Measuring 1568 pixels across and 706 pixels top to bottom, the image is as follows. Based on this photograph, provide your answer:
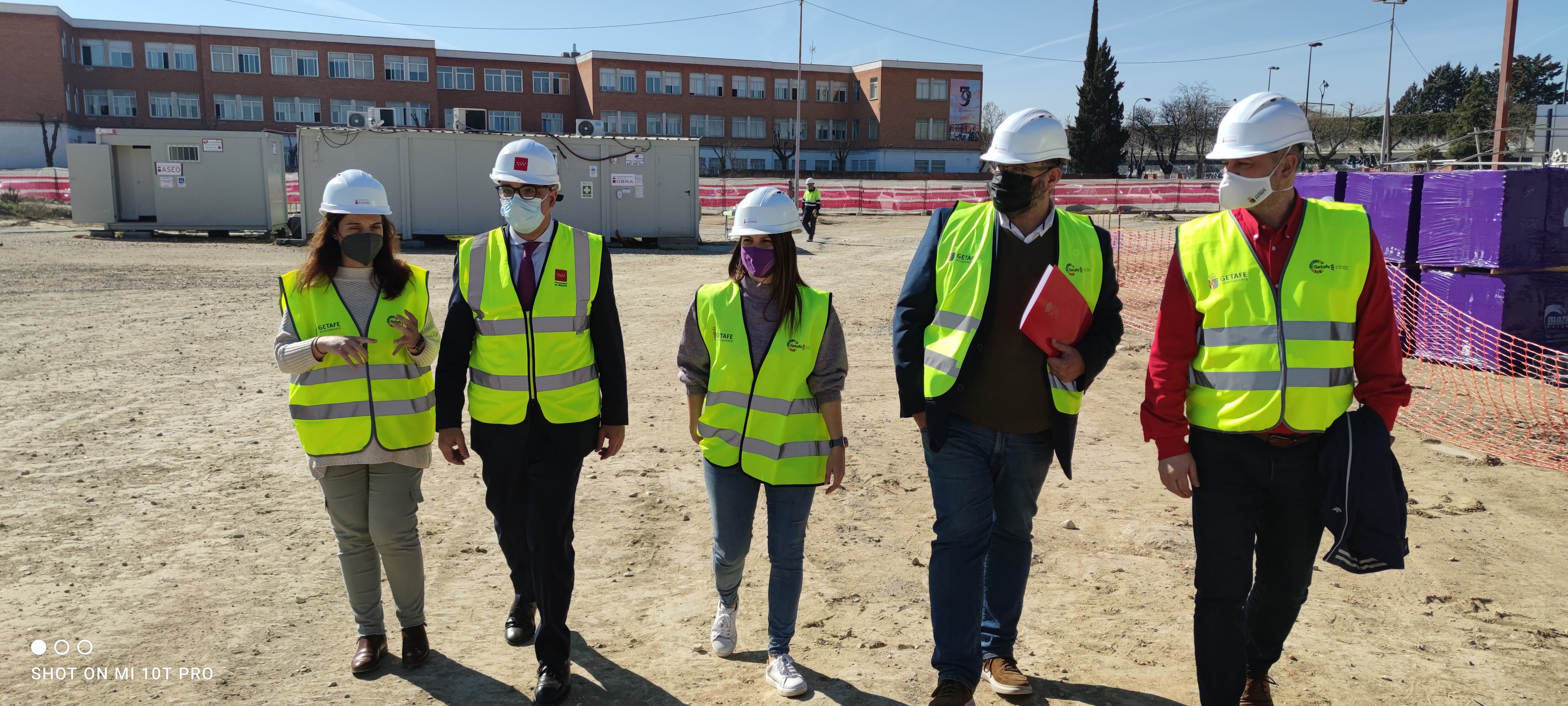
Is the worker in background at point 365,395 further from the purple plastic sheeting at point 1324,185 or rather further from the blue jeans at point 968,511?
the purple plastic sheeting at point 1324,185

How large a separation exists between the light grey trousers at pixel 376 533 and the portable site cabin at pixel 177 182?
2314 centimetres

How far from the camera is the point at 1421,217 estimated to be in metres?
10.8

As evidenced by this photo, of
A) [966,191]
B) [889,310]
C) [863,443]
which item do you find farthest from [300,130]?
[966,191]

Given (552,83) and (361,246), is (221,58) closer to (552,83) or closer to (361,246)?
(552,83)

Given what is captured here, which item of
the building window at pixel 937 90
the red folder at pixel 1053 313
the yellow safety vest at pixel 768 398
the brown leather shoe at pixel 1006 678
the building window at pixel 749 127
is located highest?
the building window at pixel 937 90

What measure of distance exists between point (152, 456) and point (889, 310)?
947 cm

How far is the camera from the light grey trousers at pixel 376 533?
369 cm

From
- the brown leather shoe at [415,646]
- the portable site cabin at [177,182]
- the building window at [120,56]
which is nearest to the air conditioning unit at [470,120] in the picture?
the portable site cabin at [177,182]

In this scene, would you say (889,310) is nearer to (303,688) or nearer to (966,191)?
(303,688)

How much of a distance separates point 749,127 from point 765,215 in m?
75.0

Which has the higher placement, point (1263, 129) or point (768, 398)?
point (1263, 129)

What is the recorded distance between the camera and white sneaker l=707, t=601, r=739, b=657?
391cm

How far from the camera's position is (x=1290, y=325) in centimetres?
293

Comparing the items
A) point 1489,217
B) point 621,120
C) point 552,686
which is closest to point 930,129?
point 621,120
